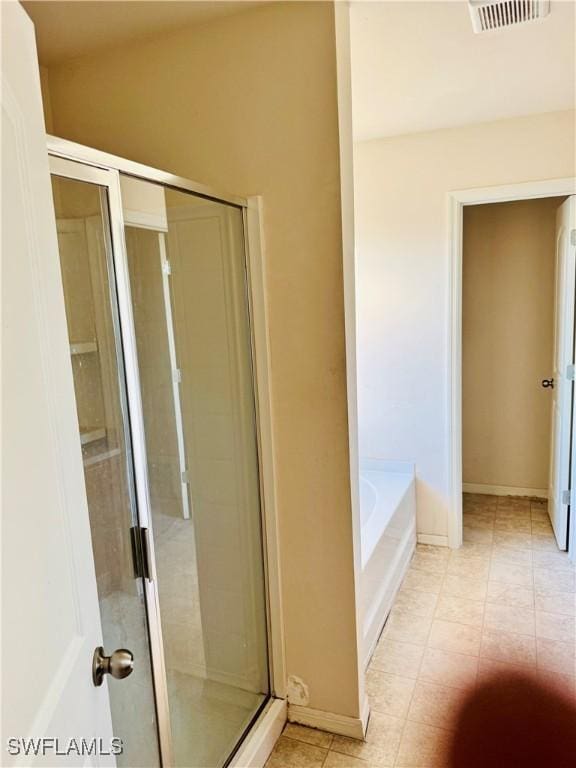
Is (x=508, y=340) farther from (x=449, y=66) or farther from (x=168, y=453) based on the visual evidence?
(x=168, y=453)

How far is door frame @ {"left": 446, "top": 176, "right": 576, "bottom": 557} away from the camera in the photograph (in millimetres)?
2873

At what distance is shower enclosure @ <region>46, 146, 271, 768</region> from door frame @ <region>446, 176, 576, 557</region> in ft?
5.60

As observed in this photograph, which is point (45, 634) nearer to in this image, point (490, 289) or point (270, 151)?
point (270, 151)

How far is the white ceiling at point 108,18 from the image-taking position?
1.62 m

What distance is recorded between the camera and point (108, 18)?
1.70 meters

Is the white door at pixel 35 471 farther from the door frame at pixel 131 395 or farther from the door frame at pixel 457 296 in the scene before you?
the door frame at pixel 457 296

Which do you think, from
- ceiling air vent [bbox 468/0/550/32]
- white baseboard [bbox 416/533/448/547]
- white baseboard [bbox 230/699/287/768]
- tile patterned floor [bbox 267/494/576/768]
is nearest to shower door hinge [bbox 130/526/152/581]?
white baseboard [bbox 230/699/287/768]

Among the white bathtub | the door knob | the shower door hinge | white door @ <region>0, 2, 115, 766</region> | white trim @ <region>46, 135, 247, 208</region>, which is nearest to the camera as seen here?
white door @ <region>0, 2, 115, 766</region>

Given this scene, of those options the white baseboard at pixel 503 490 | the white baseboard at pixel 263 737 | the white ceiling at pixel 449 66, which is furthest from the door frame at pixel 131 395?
the white baseboard at pixel 503 490

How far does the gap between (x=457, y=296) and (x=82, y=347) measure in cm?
240

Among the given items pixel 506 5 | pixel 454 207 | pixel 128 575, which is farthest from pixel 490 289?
pixel 128 575

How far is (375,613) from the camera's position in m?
2.41

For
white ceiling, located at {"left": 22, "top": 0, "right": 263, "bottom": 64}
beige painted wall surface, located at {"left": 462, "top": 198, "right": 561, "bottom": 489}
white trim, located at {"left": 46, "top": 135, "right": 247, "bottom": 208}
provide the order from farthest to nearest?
beige painted wall surface, located at {"left": 462, "top": 198, "right": 561, "bottom": 489} < white ceiling, located at {"left": 22, "top": 0, "right": 263, "bottom": 64} < white trim, located at {"left": 46, "top": 135, "right": 247, "bottom": 208}

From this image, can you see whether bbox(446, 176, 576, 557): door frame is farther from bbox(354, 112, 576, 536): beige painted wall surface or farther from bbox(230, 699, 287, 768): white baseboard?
bbox(230, 699, 287, 768): white baseboard
